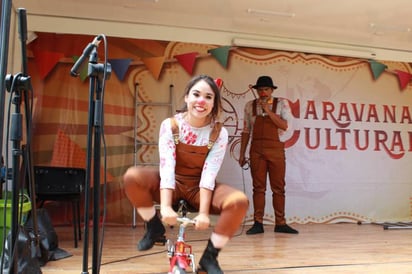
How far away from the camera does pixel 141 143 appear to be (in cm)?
375

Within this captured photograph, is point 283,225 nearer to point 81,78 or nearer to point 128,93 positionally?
point 128,93

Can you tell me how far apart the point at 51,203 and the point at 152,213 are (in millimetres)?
2151

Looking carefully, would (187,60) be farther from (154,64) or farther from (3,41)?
(3,41)

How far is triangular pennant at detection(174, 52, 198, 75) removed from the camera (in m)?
3.88

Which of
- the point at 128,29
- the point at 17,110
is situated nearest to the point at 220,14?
the point at 128,29

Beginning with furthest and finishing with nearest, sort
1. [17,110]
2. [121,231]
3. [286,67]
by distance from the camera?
[286,67], [121,231], [17,110]

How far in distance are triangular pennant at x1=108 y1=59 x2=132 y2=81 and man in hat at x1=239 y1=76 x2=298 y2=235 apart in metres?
1.26

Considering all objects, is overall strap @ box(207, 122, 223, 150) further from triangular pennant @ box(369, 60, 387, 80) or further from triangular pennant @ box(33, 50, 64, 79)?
triangular pennant @ box(369, 60, 387, 80)

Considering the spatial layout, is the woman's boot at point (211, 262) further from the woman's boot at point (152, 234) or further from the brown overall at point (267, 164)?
the brown overall at point (267, 164)

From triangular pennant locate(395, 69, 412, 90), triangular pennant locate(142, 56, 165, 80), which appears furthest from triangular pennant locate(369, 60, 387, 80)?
triangular pennant locate(142, 56, 165, 80)

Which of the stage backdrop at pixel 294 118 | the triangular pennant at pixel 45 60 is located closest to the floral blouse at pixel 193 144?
the stage backdrop at pixel 294 118

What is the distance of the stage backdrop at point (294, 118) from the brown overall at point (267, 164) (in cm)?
37

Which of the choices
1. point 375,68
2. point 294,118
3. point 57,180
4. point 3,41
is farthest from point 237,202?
point 375,68

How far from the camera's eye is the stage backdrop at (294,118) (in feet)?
12.0
